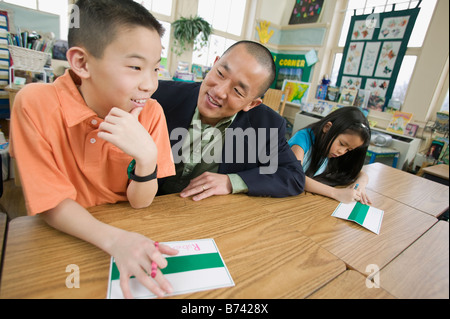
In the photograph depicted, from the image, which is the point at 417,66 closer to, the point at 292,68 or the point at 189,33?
the point at 292,68

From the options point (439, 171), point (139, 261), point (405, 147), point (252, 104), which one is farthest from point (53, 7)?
point (405, 147)

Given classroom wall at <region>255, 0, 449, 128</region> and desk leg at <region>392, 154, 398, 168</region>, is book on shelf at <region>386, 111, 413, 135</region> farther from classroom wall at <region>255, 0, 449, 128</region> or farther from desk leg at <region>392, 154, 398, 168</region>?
desk leg at <region>392, 154, 398, 168</region>

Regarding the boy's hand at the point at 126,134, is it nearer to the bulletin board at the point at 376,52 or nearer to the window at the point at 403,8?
the window at the point at 403,8

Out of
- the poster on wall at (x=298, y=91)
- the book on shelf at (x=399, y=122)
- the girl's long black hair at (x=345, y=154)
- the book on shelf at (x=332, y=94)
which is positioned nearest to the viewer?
the girl's long black hair at (x=345, y=154)

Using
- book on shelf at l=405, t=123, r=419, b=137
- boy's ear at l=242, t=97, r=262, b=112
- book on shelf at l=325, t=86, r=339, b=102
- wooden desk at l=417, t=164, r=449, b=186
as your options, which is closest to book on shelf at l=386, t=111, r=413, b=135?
book on shelf at l=405, t=123, r=419, b=137

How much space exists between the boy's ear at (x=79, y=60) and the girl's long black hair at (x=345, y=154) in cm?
121

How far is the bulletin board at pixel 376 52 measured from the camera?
11.7ft

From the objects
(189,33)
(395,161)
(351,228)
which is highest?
(189,33)

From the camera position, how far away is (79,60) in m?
0.59

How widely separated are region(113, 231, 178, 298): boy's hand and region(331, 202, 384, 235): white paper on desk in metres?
0.69

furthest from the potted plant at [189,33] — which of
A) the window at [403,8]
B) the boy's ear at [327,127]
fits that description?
the boy's ear at [327,127]

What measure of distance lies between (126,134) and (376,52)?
4532 mm

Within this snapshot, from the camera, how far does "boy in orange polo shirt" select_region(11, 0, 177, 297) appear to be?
52 cm

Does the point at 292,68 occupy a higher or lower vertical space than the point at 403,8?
lower
